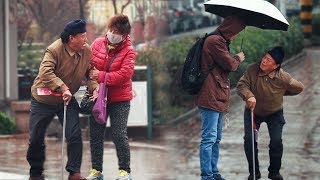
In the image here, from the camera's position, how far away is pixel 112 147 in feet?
41.2

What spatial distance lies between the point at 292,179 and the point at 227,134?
11.5 ft

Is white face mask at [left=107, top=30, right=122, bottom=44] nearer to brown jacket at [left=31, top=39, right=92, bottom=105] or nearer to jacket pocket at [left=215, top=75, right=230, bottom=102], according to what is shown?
brown jacket at [left=31, top=39, right=92, bottom=105]

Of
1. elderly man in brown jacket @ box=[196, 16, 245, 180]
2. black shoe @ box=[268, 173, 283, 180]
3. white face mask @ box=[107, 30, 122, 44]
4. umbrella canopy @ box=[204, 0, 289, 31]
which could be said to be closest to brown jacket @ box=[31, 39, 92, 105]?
white face mask @ box=[107, 30, 122, 44]

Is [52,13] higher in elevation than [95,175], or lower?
higher

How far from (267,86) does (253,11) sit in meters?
0.89

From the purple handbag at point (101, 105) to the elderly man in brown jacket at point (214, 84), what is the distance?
37.0 inches

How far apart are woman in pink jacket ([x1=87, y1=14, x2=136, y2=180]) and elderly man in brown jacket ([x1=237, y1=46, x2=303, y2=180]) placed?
1237 mm

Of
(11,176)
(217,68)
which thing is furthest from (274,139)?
(11,176)

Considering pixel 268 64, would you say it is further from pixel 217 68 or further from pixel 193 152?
pixel 193 152

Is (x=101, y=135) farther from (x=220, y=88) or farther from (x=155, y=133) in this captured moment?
(x=155, y=133)

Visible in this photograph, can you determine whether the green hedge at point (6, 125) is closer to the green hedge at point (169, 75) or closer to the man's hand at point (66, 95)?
the green hedge at point (169, 75)

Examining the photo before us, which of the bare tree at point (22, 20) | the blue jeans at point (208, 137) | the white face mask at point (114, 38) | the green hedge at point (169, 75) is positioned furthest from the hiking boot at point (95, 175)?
the bare tree at point (22, 20)

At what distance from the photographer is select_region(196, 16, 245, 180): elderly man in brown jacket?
9.23m

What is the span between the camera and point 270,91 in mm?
9719
